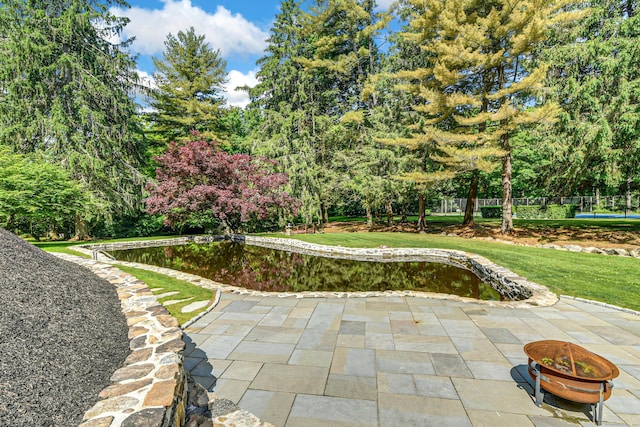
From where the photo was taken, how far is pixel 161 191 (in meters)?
15.2

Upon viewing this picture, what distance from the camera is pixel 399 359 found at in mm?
3697

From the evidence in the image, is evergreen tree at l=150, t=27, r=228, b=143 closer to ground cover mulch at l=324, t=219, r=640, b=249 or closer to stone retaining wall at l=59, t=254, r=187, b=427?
ground cover mulch at l=324, t=219, r=640, b=249

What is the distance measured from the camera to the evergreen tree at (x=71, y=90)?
14.1 meters

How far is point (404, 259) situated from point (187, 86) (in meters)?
20.2

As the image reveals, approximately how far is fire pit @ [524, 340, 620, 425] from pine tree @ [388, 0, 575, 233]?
11.6m

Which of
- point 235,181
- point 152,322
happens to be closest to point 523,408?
point 152,322

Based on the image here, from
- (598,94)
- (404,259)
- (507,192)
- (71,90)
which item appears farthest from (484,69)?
(71,90)

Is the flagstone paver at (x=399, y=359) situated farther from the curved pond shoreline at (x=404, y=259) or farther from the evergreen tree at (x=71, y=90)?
the evergreen tree at (x=71, y=90)

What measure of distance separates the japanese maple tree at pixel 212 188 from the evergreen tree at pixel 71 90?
2.70m

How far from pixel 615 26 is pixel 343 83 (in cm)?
1435

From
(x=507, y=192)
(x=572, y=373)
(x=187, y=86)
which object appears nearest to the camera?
(x=572, y=373)

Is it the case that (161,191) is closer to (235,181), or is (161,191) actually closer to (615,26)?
(235,181)

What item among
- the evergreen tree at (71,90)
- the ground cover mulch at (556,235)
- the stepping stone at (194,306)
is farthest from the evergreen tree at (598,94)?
the evergreen tree at (71,90)

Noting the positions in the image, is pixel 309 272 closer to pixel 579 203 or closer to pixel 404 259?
pixel 404 259
